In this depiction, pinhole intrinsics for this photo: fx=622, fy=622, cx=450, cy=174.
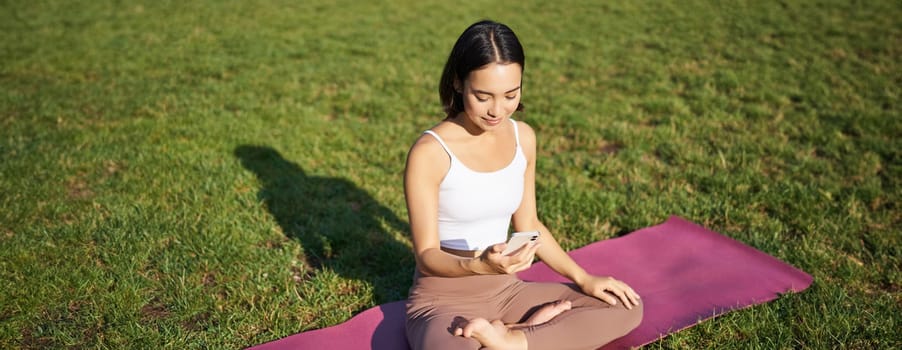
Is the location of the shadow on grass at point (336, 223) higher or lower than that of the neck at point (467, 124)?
lower

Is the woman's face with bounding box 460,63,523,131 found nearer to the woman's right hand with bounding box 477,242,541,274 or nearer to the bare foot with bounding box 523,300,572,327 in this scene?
the woman's right hand with bounding box 477,242,541,274

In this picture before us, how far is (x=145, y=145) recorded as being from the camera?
594cm

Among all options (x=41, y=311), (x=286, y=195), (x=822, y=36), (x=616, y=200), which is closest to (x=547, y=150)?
(x=616, y=200)

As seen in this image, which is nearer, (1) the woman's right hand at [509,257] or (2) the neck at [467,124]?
(1) the woman's right hand at [509,257]

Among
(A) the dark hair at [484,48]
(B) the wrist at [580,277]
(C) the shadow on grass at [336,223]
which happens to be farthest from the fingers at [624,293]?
(C) the shadow on grass at [336,223]

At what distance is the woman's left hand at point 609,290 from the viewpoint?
3.18 metres

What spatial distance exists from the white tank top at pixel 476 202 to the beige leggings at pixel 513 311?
0.22m

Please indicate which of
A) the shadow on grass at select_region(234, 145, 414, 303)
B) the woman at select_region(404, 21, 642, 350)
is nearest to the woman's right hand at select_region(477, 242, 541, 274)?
the woman at select_region(404, 21, 642, 350)

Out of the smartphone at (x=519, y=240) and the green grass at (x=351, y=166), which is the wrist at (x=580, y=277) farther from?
the smartphone at (x=519, y=240)

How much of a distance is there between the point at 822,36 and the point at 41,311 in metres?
11.5

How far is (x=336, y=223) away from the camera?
15.8ft

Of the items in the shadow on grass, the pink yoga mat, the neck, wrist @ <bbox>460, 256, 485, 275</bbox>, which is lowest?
the shadow on grass

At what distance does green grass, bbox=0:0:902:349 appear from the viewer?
3.71 metres

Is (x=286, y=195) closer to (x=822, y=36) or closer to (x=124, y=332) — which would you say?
(x=124, y=332)
